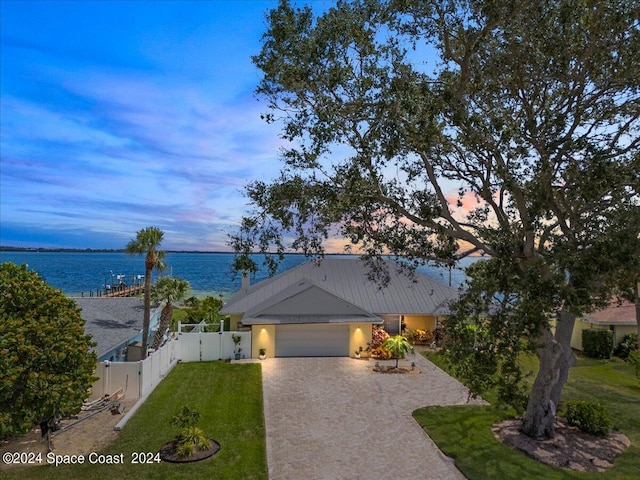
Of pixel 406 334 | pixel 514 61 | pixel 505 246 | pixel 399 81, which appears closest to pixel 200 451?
pixel 505 246

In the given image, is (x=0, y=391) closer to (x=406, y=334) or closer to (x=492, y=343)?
(x=492, y=343)

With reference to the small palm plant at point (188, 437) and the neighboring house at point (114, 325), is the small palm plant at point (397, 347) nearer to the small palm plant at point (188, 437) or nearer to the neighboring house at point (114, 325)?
the small palm plant at point (188, 437)

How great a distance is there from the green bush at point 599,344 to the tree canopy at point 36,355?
27062mm

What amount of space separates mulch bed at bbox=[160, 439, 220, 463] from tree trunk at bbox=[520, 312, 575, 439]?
1016 centimetres

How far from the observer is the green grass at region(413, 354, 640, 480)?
40.7 feet

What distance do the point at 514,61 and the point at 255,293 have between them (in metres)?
20.6

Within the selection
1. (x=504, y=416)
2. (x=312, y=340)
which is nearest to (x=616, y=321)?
(x=504, y=416)

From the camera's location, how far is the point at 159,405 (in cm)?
1728

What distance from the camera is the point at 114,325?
73.6 ft

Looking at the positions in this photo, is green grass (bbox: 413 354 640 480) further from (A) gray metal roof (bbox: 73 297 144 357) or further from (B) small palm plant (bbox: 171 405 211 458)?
(A) gray metal roof (bbox: 73 297 144 357)

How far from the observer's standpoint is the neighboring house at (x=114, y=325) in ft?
65.1

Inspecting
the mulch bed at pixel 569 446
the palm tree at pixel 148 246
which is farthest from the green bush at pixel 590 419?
the palm tree at pixel 148 246

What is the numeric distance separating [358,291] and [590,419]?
1673cm

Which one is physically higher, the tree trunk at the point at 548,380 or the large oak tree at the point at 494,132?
the large oak tree at the point at 494,132
